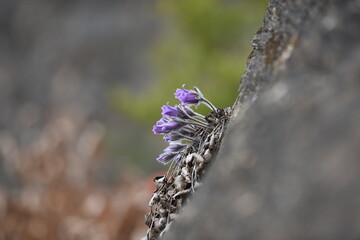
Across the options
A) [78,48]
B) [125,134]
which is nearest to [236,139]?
[125,134]

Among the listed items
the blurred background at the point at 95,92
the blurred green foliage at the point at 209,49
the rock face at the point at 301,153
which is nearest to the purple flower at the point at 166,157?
the rock face at the point at 301,153

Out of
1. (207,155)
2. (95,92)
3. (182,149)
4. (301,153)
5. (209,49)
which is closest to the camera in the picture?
(301,153)

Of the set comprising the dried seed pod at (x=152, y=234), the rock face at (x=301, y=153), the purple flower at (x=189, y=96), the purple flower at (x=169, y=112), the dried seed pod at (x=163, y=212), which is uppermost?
the purple flower at (x=189, y=96)

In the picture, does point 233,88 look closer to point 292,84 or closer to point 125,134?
point 125,134

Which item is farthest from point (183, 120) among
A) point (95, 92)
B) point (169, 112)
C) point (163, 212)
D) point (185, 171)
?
point (95, 92)

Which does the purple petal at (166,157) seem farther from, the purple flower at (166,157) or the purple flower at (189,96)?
the purple flower at (189,96)

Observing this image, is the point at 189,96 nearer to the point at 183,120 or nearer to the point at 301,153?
the point at 183,120
